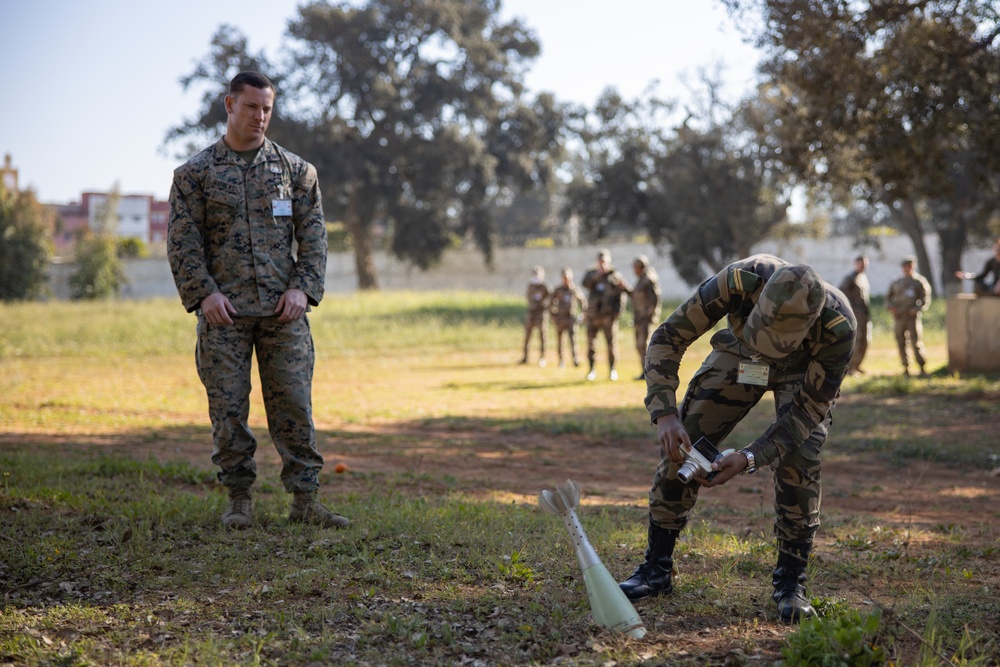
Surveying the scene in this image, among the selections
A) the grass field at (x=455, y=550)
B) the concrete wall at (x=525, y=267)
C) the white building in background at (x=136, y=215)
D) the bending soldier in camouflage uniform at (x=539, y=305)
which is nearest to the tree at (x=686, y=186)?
the concrete wall at (x=525, y=267)

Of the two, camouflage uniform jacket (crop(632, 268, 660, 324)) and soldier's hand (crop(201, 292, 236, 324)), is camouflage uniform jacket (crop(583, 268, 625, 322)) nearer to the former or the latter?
camouflage uniform jacket (crop(632, 268, 660, 324))

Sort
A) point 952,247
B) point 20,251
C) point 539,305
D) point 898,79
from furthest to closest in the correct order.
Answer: point 952,247
point 20,251
point 539,305
point 898,79

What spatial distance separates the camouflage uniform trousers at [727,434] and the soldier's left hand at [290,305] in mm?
2198

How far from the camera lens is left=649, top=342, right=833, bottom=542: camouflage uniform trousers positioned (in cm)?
433

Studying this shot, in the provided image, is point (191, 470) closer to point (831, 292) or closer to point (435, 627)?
point (435, 627)

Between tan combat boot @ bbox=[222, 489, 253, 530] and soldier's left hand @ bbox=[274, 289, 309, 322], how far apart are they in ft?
3.51

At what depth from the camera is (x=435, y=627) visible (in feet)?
13.6

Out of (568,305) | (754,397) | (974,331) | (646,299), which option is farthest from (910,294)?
(754,397)

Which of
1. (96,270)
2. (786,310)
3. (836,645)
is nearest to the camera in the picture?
(836,645)

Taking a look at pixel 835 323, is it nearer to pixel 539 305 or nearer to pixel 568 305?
pixel 568 305

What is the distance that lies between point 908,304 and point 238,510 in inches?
569

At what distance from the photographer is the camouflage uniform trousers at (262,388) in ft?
17.6

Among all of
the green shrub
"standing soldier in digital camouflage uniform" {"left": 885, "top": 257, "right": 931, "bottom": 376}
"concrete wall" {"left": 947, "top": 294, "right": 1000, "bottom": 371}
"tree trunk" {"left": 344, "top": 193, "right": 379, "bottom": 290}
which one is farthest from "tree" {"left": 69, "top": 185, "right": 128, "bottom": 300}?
the green shrub

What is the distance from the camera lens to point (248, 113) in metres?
5.30
